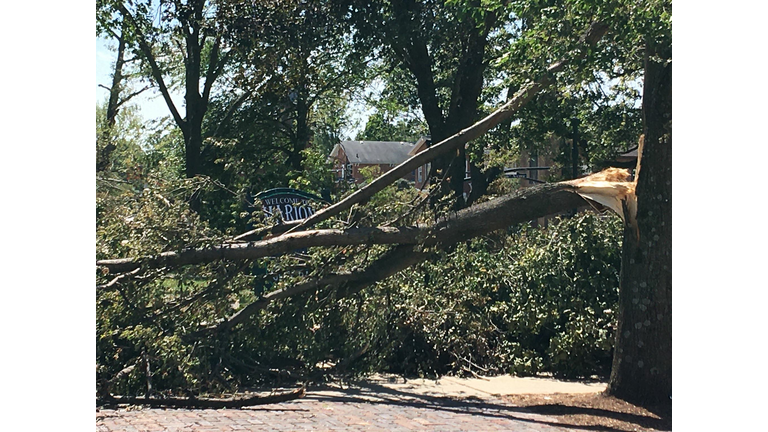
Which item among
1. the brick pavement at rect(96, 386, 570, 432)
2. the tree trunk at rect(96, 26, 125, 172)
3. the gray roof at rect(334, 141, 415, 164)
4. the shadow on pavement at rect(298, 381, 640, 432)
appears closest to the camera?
the brick pavement at rect(96, 386, 570, 432)

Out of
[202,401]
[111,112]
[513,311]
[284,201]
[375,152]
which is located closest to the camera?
[202,401]

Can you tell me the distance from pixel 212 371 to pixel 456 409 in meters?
2.48

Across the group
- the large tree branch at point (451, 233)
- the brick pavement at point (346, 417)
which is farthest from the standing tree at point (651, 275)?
the brick pavement at point (346, 417)

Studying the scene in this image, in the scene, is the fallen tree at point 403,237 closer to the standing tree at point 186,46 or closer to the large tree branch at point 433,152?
the large tree branch at point 433,152

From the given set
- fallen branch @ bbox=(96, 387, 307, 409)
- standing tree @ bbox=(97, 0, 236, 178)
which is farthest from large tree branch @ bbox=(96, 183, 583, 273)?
standing tree @ bbox=(97, 0, 236, 178)

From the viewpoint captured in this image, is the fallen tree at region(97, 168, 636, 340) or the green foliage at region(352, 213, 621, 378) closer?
the fallen tree at region(97, 168, 636, 340)

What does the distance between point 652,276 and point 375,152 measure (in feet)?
149

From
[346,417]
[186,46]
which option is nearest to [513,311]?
[346,417]

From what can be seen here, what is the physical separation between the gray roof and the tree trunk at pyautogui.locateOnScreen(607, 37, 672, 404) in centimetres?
4292

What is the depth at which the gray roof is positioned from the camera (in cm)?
5016

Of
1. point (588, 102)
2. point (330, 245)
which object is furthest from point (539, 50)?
point (588, 102)

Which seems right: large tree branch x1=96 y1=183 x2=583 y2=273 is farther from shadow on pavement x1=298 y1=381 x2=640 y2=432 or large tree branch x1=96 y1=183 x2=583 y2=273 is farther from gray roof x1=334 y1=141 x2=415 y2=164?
gray roof x1=334 y1=141 x2=415 y2=164

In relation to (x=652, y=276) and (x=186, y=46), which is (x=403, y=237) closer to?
(x=652, y=276)

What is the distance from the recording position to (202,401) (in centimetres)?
650
